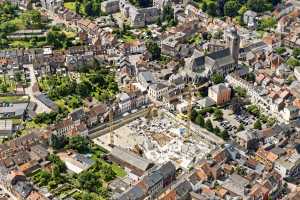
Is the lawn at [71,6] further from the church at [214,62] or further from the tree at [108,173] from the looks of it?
the tree at [108,173]

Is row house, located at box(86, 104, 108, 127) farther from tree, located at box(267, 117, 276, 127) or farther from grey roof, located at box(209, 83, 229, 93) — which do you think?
tree, located at box(267, 117, 276, 127)

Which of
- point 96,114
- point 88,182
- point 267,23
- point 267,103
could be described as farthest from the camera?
point 267,23

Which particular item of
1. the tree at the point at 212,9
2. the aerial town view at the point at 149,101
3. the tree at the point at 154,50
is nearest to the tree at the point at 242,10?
the aerial town view at the point at 149,101

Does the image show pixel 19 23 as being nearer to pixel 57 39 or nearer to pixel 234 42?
pixel 57 39

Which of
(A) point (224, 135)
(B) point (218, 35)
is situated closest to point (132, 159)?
(A) point (224, 135)

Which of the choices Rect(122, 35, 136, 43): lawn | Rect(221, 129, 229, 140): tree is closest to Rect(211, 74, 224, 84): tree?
Rect(221, 129, 229, 140): tree

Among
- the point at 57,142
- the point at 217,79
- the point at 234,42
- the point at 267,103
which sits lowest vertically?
the point at 57,142
